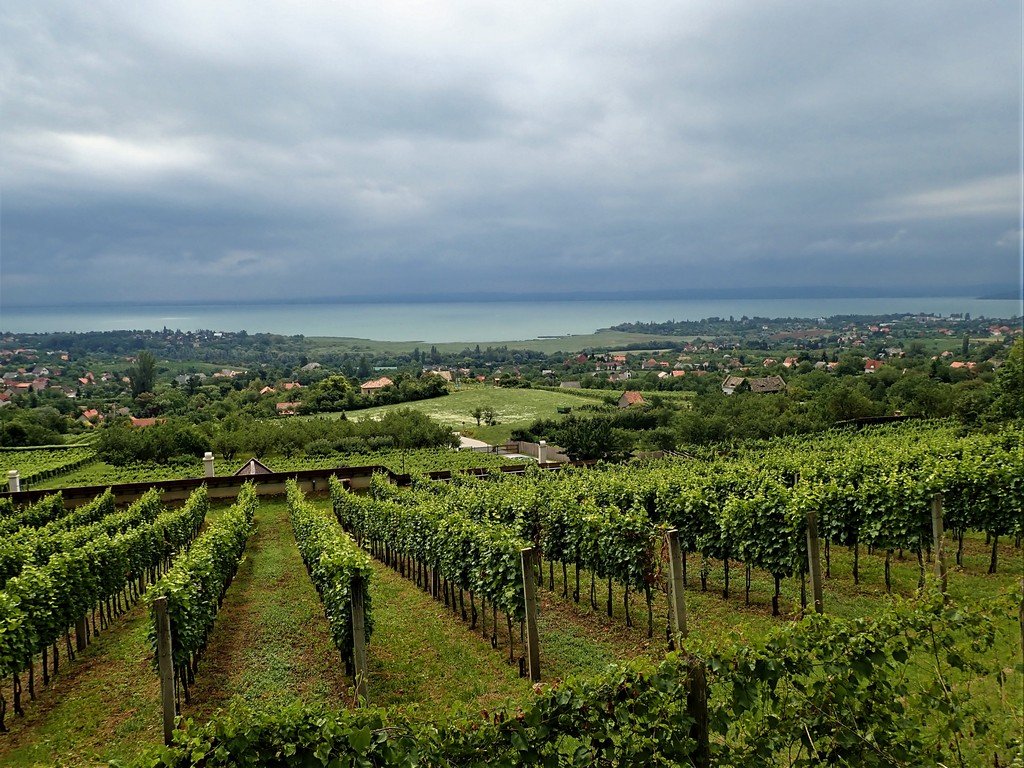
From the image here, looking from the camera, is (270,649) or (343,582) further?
(270,649)

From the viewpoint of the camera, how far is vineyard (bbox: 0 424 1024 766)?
3.95 meters

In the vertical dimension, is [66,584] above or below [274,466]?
above

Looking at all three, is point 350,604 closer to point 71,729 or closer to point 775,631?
point 71,729

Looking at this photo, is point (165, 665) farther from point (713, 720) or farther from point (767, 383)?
point (767, 383)

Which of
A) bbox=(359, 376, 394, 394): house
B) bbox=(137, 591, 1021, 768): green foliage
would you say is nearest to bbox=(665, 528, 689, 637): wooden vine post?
bbox=(137, 591, 1021, 768): green foliage

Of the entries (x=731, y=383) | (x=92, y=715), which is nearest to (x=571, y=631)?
(x=92, y=715)

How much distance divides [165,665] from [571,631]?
612 cm

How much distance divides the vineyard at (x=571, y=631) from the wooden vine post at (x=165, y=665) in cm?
5

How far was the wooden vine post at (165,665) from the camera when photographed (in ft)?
21.7

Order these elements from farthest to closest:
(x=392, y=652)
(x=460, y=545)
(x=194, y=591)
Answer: (x=460, y=545), (x=392, y=652), (x=194, y=591)

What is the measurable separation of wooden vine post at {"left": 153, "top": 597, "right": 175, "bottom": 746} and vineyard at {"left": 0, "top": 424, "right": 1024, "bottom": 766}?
0.05 metres

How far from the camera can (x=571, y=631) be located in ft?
33.7

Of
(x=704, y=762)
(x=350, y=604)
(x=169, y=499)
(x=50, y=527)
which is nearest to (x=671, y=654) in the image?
(x=704, y=762)

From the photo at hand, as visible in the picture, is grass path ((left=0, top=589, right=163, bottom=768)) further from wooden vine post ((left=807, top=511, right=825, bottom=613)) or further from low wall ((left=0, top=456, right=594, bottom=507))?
low wall ((left=0, top=456, right=594, bottom=507))
